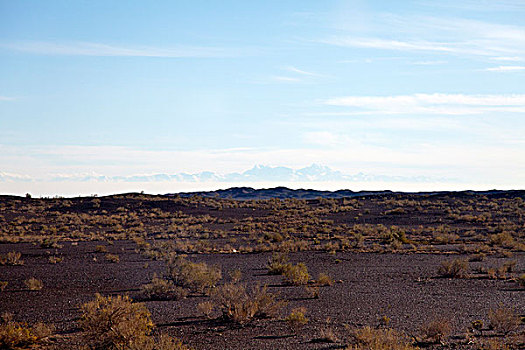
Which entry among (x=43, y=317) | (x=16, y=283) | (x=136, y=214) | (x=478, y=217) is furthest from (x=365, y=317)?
(x=136, y=214)

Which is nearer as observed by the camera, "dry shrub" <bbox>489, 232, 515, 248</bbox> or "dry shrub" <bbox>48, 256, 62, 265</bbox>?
"dry shrub" <bbox>48, 256, 62, 265</bbox>

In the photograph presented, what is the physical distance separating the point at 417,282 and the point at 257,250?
44.4 ft

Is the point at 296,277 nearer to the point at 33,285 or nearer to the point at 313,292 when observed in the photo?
the point at 313,292

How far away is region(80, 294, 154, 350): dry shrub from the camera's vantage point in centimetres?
1114

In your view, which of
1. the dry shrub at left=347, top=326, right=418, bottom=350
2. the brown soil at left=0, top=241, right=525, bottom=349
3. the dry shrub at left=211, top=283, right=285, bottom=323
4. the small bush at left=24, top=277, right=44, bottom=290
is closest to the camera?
the dry shrub at left=347, top=326, right=418, bottom=350

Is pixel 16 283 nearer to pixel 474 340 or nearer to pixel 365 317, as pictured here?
pixel 365 317

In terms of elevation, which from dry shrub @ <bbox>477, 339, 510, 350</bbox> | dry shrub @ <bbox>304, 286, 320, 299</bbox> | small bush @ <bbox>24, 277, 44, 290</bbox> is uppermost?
dry shrub @ <bbox>477, 339, 510, 350</bbox>

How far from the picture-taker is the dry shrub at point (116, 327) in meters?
11.1

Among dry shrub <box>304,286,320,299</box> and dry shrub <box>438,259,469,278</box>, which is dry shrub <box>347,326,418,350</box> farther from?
dry shrub <box>438,259,469,278</box>

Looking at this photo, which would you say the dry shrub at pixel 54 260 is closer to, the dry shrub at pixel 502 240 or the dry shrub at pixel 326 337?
the dry shrub at pixel 326 337

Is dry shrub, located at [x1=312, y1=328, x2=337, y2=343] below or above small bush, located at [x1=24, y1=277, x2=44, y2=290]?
above

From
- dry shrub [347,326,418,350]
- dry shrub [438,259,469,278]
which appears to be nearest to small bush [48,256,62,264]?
dry shrub [438,259,469,278]

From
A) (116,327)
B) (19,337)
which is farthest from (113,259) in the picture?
(116,327)

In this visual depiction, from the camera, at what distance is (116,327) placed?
11445 mm
